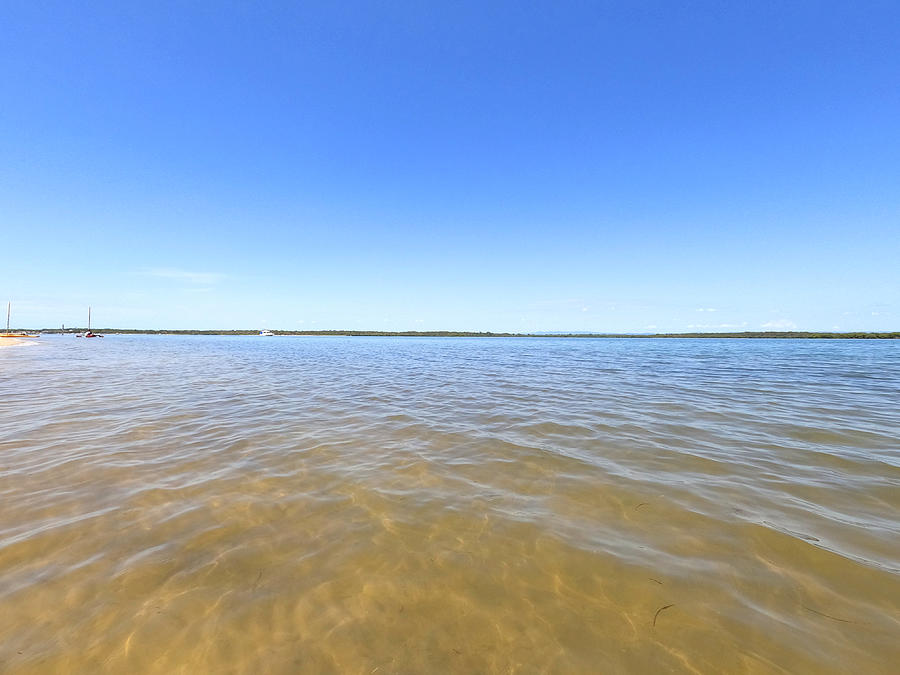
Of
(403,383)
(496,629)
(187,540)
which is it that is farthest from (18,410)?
(496,629)

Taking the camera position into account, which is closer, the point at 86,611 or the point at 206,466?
the point at 86,611

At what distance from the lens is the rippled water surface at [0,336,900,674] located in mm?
2404

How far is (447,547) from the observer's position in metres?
3.54

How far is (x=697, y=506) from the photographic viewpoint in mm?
4328

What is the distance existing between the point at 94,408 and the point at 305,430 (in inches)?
242

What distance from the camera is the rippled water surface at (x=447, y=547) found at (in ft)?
7.89

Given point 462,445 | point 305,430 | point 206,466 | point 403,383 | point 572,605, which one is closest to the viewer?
point 572,605

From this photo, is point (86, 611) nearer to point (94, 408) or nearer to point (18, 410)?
point (94, 408)

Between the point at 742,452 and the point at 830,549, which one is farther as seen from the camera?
the point at 742,452

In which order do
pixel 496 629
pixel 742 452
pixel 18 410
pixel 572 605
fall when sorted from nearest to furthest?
pixel 496 629
pixel 572 605
pixel 742 452
pixel 18 410

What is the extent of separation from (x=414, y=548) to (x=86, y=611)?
8.10 feet

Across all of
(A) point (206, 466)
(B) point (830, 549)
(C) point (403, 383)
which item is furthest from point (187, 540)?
(C) point (403, 383)

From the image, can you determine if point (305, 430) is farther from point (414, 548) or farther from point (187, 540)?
point (414, 548)

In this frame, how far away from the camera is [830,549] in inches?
135
